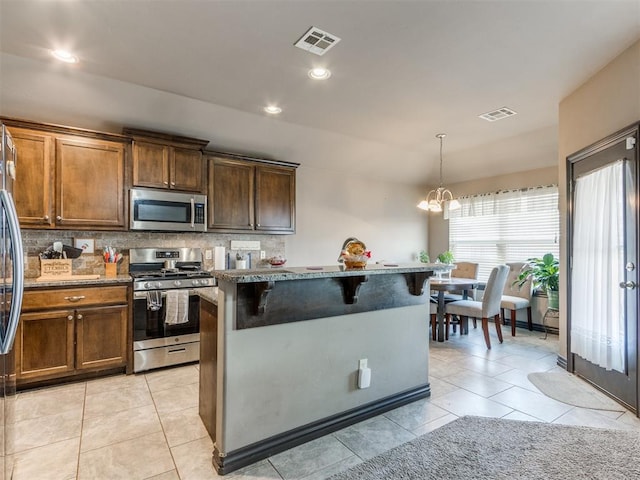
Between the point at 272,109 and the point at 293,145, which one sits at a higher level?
the point at 272,109

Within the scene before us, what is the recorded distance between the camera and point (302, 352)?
7.26ft

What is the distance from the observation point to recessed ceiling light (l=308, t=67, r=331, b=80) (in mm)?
2949

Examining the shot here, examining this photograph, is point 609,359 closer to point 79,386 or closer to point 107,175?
point 79,386

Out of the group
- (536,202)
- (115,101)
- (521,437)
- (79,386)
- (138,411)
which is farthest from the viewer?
(536,202)

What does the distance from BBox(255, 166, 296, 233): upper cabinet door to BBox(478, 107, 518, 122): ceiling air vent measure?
252 centimetres

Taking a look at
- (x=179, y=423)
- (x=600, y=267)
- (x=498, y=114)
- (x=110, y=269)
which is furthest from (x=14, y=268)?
(x=498, y=114)

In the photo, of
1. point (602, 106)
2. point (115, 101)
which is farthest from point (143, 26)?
point (602, 106)

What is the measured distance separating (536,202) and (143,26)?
553cm

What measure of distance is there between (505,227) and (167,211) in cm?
517

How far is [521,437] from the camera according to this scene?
2.25 meters

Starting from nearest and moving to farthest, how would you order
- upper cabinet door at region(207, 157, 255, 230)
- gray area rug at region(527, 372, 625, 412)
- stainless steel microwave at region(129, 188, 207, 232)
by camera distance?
gray area rug at region(527, 372, 625, 412)
stainless steel microwave at region(129, 188, 207, 232)
upper cabinet door at region(207, 157, 255, 230)

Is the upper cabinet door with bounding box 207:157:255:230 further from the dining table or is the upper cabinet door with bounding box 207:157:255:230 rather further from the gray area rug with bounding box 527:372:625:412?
the gray area rug with bounding box 527:372:625:412

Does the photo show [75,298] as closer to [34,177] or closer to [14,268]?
[34,177]

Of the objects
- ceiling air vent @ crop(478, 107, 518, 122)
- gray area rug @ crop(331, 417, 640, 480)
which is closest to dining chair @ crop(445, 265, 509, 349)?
ceiling air vent @ crop(478, 107, 518, 122)
